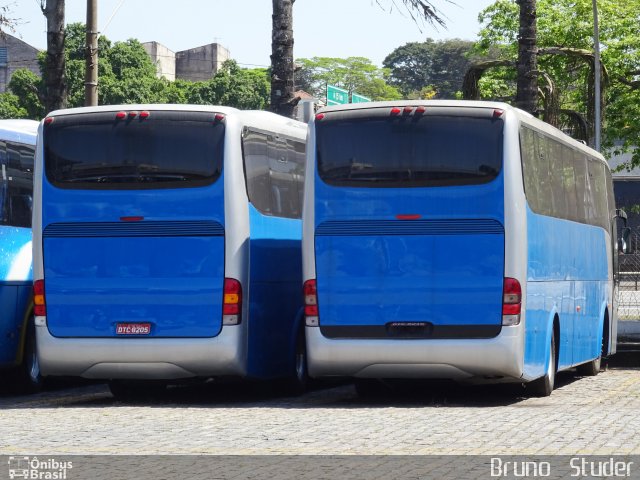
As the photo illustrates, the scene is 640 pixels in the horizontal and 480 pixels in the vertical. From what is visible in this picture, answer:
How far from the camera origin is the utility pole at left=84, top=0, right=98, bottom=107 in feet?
84.0

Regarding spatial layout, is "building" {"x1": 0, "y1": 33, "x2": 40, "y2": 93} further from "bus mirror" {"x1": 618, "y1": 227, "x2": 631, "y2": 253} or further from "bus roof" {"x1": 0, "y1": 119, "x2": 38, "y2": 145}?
"bus roof" {"x1": 0, "y1": 119, "x2": 38, "y2": 145}

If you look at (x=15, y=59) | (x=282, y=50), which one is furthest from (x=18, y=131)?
(x=15, y=59)

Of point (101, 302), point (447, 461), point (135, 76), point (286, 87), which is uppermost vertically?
point (135, 76)

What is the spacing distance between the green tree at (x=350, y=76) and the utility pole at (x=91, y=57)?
131 m

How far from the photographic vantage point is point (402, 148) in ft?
51.5

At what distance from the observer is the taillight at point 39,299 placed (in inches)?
642

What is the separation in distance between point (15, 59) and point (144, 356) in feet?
386

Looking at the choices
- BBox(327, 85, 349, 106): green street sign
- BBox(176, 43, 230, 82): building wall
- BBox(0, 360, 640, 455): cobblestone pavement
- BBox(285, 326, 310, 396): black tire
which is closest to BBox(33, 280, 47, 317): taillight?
BBox(0, 360, 640, 455): cobblestone pavement

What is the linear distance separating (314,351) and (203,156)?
248 centimetres

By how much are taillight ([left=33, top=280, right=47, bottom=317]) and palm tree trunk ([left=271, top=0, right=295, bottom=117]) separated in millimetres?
8124

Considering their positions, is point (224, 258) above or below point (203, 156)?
below

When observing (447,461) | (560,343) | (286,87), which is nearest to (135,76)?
(286,87)

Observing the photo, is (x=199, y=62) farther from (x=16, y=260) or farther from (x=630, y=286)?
(x=16, y=260)

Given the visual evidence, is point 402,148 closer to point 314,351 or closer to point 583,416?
point 314,351
